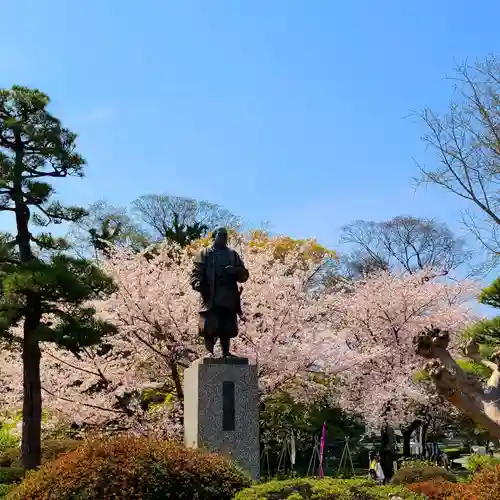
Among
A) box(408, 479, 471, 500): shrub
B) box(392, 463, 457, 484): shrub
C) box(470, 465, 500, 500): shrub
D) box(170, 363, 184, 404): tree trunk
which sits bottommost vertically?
box(392, 463, 457, 484): shrub

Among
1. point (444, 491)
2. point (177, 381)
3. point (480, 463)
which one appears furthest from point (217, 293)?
point (480, 463)

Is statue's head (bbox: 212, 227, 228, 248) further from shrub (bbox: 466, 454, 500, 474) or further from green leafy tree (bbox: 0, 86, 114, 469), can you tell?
shrub (bbox: 466, 454, 500, 474)

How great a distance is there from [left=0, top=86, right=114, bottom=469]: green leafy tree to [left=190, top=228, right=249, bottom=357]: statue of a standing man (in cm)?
295

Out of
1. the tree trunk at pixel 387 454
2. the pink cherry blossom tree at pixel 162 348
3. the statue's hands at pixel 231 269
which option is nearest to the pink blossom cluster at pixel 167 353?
the pink cherry blossom tree at pixel 162 348

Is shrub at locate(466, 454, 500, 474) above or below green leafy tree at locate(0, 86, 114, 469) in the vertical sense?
below

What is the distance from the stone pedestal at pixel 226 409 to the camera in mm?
9391

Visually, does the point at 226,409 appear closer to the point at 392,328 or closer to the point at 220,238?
the point at 220,238

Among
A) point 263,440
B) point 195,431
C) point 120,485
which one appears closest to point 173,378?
point 263,440

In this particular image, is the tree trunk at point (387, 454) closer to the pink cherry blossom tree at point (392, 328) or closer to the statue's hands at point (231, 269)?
the pink cherry blossom tree at point (392, 328)

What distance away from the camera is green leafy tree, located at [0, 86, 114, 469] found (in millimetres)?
11711

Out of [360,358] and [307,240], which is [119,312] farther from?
[307,240]

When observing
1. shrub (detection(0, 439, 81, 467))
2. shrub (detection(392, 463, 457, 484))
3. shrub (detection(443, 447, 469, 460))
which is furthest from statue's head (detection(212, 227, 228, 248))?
shrub (detection(443, 447, 469, 460))

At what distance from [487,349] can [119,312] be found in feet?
25.0

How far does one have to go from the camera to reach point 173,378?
14289 millimetres
